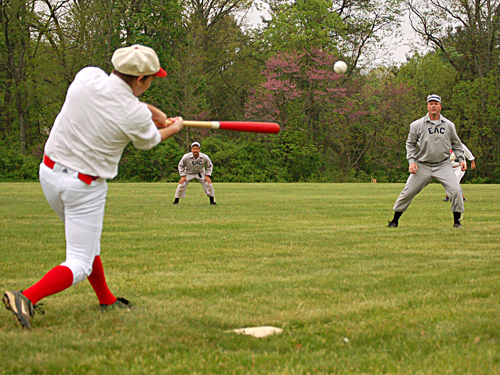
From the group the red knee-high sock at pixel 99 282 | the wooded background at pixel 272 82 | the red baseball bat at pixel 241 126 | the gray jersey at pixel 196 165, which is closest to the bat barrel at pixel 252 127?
the red baseball bat at pixel 241 126

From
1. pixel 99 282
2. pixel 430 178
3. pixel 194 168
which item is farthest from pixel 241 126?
pixel 194 168

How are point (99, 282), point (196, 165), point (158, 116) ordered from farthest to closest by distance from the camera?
1. point (196, 165)
2. point (158, 116)
3. point (99, 282)

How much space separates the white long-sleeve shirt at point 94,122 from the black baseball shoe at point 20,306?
101 centimetres

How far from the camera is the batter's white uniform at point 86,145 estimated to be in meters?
4.43

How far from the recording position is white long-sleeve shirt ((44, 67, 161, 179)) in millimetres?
4418

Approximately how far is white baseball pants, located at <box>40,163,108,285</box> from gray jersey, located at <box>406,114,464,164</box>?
778 cm

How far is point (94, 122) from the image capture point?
4426mm

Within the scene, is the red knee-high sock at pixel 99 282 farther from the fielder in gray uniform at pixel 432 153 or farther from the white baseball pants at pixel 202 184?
the white baseball pants at pixel 202 184

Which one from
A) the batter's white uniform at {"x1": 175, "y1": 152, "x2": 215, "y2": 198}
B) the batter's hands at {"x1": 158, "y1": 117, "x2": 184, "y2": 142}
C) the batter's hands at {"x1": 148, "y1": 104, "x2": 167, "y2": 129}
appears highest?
the batter's hands at {"x1": 148, "y1": 104, "x2": 167, "y2": 129}

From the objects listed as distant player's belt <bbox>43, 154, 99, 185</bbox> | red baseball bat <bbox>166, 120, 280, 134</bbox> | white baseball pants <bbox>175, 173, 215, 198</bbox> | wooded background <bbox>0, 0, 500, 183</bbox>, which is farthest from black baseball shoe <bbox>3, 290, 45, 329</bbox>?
wooded background <bbox>0, 0, 500, 183</bbox>

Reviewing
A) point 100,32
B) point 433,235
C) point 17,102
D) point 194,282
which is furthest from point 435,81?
point 194,282

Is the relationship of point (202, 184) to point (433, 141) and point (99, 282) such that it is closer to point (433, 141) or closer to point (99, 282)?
point (433, 141)

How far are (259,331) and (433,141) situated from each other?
783 cm

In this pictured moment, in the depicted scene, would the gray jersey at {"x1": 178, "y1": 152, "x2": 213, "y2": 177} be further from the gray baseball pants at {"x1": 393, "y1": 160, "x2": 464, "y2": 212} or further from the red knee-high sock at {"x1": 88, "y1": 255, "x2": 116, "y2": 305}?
the red knee-high sock at {"x1": 88, "y1": 255, "x2": 116, "y2": 305}
